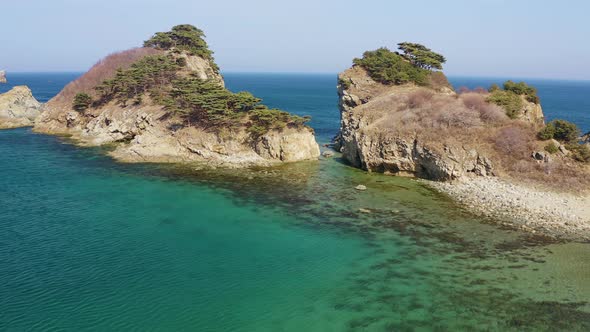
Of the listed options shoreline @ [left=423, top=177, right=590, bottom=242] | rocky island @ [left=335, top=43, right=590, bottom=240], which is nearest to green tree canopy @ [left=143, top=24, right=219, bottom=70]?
rocky island @ [left=335, top=43, right=590, bottom=240]

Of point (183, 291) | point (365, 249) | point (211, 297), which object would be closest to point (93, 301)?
point (183, 291)

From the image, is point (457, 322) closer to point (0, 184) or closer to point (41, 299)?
point (41, 299)

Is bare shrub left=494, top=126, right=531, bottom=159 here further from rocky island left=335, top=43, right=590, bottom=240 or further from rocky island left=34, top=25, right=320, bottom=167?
rocky island left=34, top=25, right=320, bottom=167

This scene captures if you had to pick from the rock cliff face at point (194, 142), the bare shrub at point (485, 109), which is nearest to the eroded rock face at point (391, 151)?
the bare shrub at point (485, 109)

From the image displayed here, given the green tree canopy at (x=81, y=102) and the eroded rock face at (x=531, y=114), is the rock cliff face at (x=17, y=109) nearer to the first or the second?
the green tree canopy at (x=81, y=102)

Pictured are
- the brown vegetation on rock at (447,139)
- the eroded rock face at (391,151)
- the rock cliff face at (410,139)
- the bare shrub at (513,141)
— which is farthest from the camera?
the rock cliff face at (410,139)

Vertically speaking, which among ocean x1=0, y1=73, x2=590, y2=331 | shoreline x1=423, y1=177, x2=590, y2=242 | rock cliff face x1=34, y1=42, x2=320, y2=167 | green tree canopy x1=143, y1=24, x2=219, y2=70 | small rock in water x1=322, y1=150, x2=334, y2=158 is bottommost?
ocean x1=0, y1=73, x2=590, y2=331
